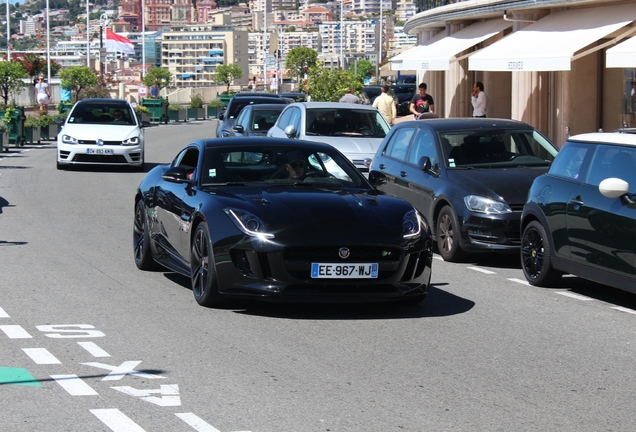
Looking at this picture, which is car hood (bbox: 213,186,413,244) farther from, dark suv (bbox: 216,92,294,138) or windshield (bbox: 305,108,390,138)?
dark suv (bbox: 216,92,294,138)

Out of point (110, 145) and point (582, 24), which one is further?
point (110, 145)

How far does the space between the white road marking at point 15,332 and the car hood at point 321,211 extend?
1.86 metres

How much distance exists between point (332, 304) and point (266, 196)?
1106mm

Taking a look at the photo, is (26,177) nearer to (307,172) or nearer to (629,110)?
(629,110)

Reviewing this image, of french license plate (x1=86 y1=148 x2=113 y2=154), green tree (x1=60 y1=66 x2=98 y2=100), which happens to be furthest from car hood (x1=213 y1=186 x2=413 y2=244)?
green tree (x1=60 y1=66 x2=98 y2=100)

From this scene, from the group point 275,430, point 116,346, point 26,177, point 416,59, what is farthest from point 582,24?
point 275,430

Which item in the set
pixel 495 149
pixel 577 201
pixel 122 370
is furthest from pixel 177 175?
pixel 495 149

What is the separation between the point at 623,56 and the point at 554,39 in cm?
360

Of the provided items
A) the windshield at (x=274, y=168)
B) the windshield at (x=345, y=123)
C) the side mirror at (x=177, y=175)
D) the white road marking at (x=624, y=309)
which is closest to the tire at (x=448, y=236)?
the windshield at (x=274, y=168)

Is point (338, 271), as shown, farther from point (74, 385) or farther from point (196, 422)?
point (196, 422)

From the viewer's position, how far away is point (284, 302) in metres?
9.19

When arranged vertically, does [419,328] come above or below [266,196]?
below

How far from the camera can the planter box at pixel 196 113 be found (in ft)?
214

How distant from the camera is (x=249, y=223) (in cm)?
854
